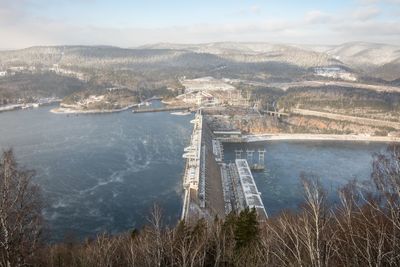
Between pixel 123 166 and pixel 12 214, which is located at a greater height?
pixel 12 214

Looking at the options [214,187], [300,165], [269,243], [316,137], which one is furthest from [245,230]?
[316,137]

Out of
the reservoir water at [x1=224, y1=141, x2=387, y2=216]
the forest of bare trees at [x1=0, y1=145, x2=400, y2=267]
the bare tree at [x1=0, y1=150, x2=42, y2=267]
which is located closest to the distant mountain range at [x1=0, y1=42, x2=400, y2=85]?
the reservoir water at [x1=224, y1=141, x2=387, y2=216]

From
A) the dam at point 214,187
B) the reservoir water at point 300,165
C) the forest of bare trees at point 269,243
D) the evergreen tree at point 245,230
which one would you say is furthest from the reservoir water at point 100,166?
the forest of bare trees at point 269,243

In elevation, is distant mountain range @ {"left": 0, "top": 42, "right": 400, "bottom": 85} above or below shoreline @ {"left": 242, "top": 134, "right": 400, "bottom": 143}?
above

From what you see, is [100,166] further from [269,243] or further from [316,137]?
[316,137]

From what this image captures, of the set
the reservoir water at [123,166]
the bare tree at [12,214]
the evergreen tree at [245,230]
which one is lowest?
the reservoir water at [123,166]

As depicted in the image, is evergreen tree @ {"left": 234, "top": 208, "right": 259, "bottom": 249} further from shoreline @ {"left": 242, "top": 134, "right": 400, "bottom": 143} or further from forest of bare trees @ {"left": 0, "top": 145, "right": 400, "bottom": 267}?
shoreline @ {"left": 242, "top": 134, "right": 400, "bottom": 143}

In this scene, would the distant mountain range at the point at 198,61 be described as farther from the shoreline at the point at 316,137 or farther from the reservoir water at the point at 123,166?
the reservoir water at the point at 123,166
